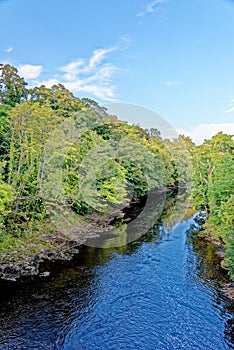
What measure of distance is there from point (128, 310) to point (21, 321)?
16.7 ft

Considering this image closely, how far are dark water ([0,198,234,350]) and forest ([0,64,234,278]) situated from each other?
3203mm

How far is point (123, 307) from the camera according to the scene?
50.3 feet

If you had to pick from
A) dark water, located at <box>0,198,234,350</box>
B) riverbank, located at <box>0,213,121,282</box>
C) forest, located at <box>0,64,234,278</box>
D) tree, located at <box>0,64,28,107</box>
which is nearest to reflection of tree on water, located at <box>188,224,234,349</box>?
dark water, located at <box>0,198,234,350</box>

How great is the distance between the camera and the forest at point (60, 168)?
21.5m

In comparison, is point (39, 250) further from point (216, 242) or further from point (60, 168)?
point (216, 242)

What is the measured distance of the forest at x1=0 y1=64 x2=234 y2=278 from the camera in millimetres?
21531

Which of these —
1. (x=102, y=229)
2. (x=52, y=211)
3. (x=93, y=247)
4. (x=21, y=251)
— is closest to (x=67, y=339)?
(x=21, y=251)

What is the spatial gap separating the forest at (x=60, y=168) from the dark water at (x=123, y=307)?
3203mm

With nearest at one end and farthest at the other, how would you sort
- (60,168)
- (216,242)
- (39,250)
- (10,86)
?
(39,250) < (60,168) < (216,242) < (10,86)

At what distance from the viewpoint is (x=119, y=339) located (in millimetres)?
12836

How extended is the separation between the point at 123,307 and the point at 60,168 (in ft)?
43.2

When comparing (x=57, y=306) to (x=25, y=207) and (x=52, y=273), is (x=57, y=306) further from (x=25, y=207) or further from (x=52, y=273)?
(x=25, y=207)

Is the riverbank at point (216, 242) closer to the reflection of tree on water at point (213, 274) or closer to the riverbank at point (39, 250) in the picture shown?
the reflection of tree on water at point (213, 274)

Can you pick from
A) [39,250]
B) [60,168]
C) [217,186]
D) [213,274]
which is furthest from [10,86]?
[213,274]
